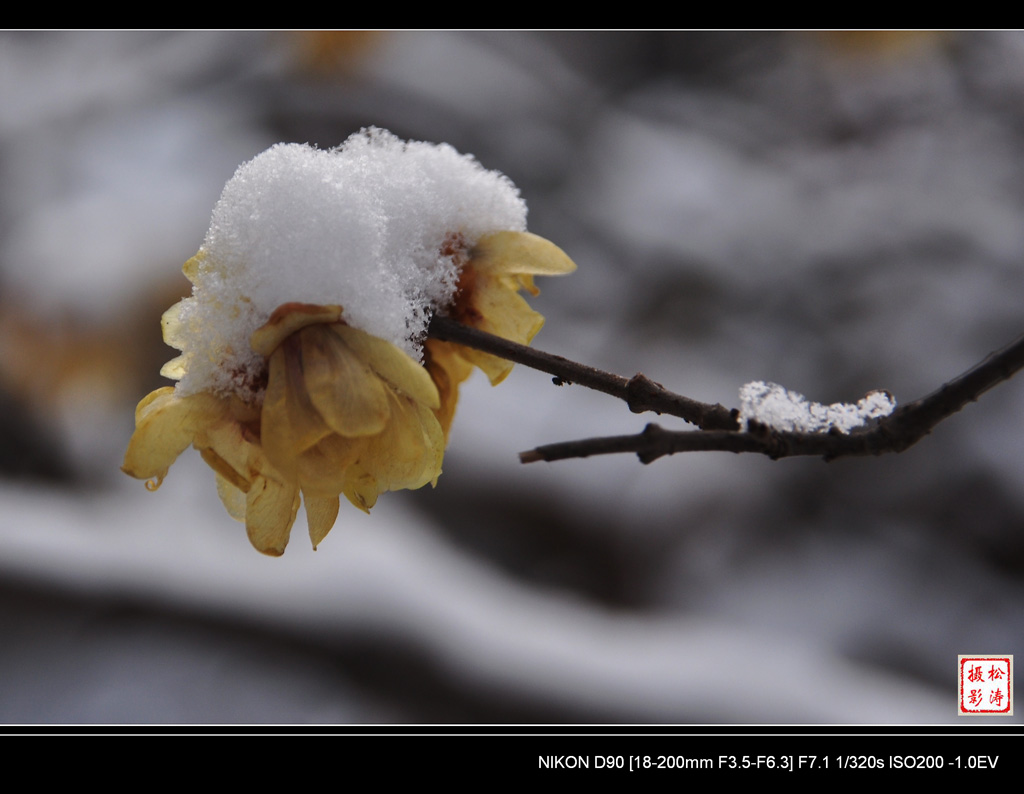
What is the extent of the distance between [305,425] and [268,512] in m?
0.07

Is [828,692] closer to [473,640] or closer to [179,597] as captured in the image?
[473,640]

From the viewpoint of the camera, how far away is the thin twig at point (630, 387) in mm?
333

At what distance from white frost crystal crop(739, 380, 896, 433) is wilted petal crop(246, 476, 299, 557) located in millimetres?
259

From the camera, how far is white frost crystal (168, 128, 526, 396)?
1.13ft

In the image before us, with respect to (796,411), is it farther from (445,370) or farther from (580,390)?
(580,390)

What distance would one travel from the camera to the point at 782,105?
1.59 m

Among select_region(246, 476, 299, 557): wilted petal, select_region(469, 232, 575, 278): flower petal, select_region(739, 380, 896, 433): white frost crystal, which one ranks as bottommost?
select_region(246, 476, 299, 557): wilted petal

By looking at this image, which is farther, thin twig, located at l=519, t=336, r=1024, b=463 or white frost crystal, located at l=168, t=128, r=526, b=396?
white frost crystal, located at l=168, t=128, r=526, b=396

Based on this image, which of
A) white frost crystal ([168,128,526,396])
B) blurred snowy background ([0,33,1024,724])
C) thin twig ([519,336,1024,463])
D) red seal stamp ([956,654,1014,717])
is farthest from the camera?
blurred snowy background ([0,33,1024,724])

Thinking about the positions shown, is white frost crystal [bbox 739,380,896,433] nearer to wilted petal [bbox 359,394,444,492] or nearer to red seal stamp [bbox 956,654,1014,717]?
wilted petal [bbox 359,394,444,492]

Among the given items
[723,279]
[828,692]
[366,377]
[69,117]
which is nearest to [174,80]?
[69,117]

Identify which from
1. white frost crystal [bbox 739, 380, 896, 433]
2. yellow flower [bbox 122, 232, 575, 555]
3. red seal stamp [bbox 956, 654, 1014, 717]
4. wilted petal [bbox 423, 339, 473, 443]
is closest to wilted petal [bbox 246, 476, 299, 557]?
A: yellow flower [bbox 122, 232, 575, 555]

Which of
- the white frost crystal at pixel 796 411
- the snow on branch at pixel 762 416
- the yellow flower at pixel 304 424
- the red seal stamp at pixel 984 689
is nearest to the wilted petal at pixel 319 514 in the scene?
the yellow flower at pixel 304 424

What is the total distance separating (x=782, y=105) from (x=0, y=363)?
188cm
